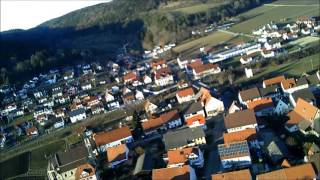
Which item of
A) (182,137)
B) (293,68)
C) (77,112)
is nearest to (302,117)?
Answer: (182,137)

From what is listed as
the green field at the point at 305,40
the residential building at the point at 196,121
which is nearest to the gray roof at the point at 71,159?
the residential building at the point at 196,121

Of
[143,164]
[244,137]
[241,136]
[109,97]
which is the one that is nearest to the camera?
[244,137]

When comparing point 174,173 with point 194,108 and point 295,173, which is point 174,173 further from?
point 194,108

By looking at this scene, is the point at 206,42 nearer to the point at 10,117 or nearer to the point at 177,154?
the point at 10,117

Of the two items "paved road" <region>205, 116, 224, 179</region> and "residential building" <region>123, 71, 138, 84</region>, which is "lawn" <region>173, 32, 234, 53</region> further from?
"paved road" <region>205, 116, 224, 179</region>

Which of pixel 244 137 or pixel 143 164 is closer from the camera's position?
pixel 244 137

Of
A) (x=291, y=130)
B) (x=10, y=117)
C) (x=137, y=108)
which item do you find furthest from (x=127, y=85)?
(x=291, y=130)
